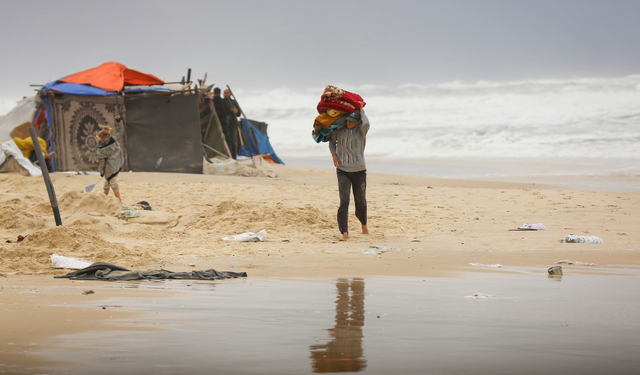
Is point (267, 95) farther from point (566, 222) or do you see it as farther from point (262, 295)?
point (262, 295)

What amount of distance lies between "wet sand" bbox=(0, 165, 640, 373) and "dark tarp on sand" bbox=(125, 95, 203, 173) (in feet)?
11.5

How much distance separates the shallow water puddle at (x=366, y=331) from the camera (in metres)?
2.31

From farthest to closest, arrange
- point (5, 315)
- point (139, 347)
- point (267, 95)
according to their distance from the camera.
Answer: point (267, 95), point (5, 315), point (139, 347)

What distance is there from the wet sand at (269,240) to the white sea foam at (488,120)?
20.1 metres

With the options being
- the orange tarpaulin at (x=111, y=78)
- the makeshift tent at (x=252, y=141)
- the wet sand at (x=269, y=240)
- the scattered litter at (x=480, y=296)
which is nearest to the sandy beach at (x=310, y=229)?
the wet sand at (x=269, y=240)

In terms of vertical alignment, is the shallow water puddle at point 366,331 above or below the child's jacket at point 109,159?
below

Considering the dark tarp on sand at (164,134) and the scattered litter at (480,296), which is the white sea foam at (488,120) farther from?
the scattered litter at (480,296)

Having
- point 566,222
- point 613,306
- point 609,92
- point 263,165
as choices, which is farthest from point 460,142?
point 613,306

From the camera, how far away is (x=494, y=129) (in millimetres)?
37062

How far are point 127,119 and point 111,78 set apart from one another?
109 cm

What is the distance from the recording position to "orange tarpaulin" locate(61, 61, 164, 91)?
1492 cm

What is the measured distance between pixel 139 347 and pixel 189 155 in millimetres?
13406

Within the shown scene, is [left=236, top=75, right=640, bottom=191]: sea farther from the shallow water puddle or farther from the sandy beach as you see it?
the shallow water puddle

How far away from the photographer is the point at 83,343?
8.40 feet
